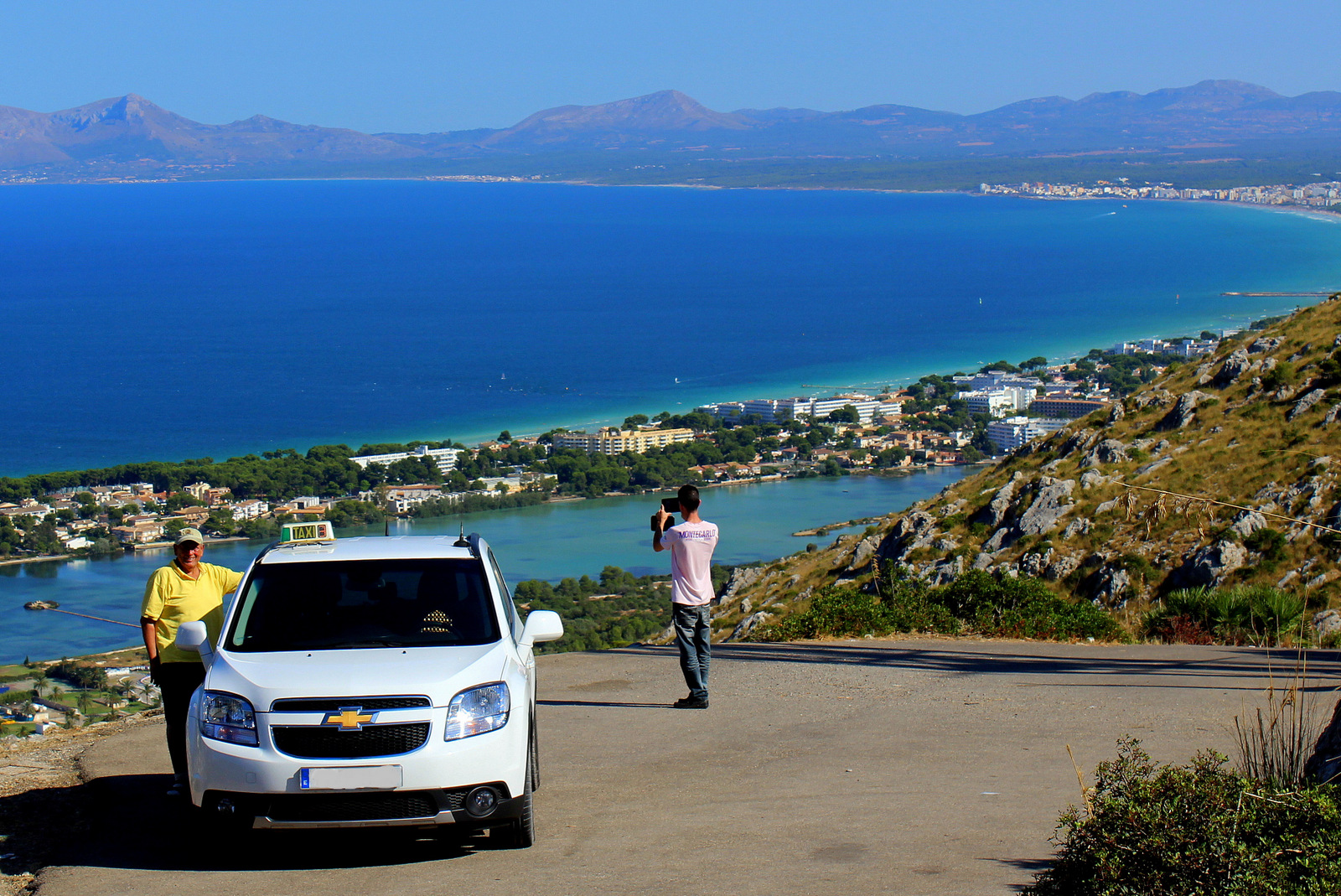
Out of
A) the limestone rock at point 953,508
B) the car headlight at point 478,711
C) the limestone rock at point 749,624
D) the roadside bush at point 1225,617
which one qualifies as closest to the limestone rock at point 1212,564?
the roadside bush at point 1225,617

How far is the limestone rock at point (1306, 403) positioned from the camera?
1762 cm

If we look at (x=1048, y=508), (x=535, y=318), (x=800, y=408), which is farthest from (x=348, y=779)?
(x=535, y=318)

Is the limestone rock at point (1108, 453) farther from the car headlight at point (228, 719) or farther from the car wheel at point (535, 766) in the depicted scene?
the car headlight at point (228, 719)

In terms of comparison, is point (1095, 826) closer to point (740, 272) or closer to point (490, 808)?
point (490, 808)

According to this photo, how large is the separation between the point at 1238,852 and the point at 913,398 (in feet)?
189

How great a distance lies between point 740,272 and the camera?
128375 mm

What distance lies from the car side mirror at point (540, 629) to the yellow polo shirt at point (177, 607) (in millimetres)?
1334

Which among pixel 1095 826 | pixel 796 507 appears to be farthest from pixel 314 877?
pixel 796 507

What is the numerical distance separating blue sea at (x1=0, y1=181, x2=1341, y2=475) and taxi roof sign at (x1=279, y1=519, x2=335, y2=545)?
48.2m

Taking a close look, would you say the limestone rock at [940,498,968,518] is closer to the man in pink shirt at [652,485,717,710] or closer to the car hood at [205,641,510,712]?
the man in pink shirt at [652,485,717,710]

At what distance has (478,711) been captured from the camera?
488 cm

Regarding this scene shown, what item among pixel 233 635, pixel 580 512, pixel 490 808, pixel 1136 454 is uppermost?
pixel 233 635

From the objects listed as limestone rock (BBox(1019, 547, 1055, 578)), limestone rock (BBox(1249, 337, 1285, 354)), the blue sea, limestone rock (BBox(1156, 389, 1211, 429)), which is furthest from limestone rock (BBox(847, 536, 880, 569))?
the blue sea

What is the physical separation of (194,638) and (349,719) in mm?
975
